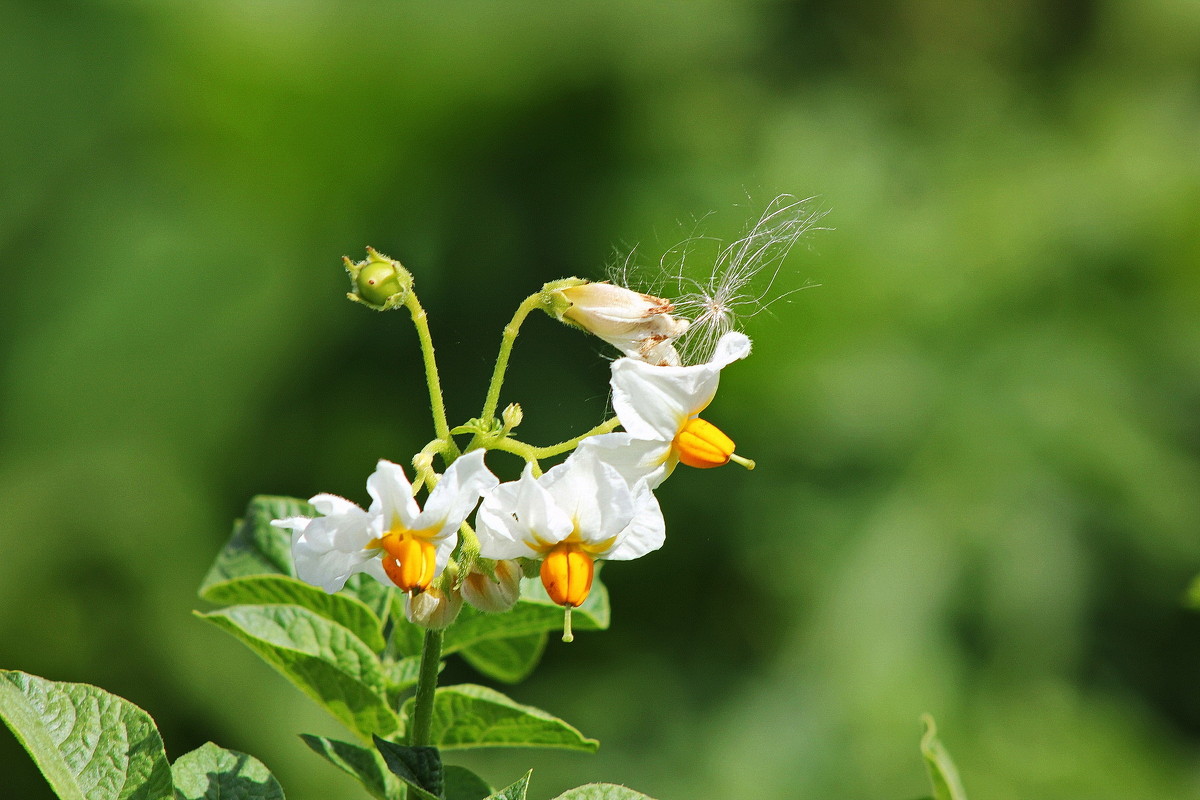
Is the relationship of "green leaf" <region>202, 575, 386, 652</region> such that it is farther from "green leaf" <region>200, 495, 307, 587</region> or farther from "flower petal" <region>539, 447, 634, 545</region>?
"flower petal" <region>539, 447, 634, 545</region>

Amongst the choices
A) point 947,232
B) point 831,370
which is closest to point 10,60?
point 831,370

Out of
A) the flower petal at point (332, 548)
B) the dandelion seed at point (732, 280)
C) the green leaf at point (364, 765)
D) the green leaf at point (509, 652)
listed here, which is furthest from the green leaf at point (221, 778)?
the dandelion seed at point (732, 280)

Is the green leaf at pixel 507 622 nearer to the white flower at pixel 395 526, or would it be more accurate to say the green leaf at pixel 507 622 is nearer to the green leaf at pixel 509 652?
Answer: the green leaf at pixel 509 652

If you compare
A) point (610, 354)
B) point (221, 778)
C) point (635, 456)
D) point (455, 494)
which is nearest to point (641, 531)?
point (635, 456)

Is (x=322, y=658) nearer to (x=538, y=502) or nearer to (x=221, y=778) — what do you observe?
(x=221, y=778)

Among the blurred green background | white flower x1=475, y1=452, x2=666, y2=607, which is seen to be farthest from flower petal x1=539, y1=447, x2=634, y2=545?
the blurred green background
